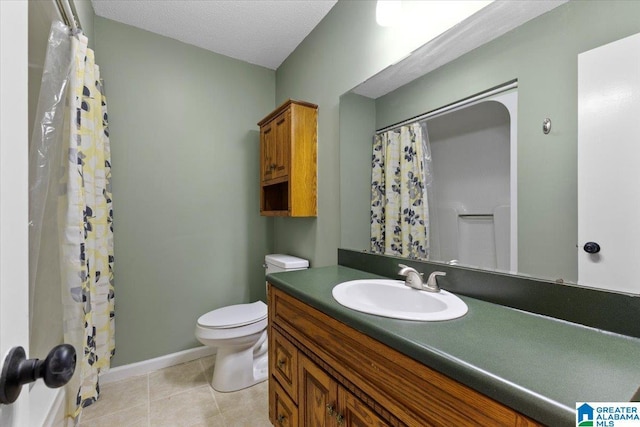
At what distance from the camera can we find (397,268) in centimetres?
136

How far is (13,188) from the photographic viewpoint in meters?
0.41

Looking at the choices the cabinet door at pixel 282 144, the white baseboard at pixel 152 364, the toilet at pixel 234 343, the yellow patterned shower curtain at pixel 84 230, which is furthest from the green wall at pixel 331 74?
the yellow patterned shower curtain at pixel 84 230

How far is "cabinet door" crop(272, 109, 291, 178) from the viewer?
1912mm

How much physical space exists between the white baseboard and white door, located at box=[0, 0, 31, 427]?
1.91 meters

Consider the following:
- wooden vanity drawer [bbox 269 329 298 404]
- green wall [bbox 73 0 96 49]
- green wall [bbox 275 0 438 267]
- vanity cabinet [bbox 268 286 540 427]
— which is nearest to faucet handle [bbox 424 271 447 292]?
vanity cabinet [bbox 268 286 540 427]

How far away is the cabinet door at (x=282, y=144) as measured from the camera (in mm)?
1912

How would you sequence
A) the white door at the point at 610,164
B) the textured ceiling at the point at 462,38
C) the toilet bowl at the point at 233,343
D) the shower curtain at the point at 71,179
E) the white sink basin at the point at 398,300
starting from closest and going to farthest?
the white door at the point at 610,164 → the white sink basin at the point at 398,300 → the textured ceiling at the point at 462,38 → the shower curtain at the point at 71,179 → the toilet bowl at the point at 233,343

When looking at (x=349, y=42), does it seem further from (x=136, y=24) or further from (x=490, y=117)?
(x=136, y=24)

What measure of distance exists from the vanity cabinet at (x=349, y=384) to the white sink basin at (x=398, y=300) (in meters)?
0.10

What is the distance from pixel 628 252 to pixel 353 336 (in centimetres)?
78

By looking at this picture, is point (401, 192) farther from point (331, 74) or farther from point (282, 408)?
point (282, 408)

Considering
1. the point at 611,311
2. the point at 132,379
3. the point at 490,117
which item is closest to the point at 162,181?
the point at 132,379

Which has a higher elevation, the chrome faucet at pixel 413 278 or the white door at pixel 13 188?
the white door at pixel 13 188

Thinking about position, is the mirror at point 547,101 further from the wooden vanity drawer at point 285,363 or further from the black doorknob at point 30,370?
the black doorknob at point 30,370
